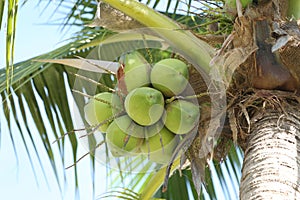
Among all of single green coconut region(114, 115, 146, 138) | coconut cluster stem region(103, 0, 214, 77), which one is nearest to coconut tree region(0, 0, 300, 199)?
coconut cluster stem region(103, 0, 214, 77)

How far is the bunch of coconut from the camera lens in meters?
1.35

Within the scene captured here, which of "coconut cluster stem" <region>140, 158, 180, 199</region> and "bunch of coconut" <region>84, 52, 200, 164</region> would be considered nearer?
"bunch of coconut" <region>84, 52, 200, 164</region>

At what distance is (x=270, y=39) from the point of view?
139cm

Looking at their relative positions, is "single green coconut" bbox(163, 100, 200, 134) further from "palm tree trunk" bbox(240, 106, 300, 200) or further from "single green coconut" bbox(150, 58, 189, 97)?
"palm tree trunk" bbox(240, 106, 300, 200)

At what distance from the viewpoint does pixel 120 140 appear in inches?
54.5

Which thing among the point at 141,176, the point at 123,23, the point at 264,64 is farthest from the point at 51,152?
the point at 264,64

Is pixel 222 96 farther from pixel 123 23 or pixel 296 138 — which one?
pixel 123 23

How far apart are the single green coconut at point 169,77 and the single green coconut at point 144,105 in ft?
0.11

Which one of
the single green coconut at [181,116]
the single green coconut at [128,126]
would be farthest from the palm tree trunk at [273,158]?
the single green coconut at [128,126]

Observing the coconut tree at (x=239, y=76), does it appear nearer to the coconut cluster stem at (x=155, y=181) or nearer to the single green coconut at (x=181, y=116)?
the single green coconut at (x=181, y=116)

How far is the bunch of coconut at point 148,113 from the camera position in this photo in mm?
1354

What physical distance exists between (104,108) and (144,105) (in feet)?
0.45

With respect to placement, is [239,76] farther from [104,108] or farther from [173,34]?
[104,108]

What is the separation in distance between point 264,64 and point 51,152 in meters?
1.46
